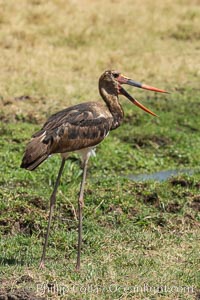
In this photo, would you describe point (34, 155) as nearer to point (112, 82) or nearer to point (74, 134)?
point (74, 134)

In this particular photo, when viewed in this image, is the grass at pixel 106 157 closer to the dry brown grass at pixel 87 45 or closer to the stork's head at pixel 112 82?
the dry brown grass at pixel 87 45

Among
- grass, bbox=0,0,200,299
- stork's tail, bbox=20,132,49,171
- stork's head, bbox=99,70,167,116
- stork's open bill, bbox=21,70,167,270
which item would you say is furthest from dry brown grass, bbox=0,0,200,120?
stork's tail, bbox=20,132,49,171

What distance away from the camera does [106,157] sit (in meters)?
9.73

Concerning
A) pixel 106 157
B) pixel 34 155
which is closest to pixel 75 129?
pixel 34 155

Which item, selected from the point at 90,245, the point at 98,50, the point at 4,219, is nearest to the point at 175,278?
the point at 90,245

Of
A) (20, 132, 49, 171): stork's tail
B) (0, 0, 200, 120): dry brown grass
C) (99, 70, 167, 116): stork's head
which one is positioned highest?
(99, 70, 167, 116): stork's head

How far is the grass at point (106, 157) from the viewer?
6078 mm

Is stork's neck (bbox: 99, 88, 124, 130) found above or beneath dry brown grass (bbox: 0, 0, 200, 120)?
above

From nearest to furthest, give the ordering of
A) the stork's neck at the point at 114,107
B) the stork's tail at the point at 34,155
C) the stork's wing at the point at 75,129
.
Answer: the stork's tail at the point at 34,155
the stork's wing at the point at 75,129
the stork's neck at the point at 114,107

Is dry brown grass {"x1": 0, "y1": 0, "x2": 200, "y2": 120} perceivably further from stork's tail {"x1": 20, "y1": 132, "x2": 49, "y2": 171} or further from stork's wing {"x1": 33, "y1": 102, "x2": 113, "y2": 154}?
stork's tail {"x1": 20, "y1": 132, "x2": 49, "y2": 171}

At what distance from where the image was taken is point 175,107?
11727 mm

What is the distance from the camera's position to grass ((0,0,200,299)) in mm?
6078

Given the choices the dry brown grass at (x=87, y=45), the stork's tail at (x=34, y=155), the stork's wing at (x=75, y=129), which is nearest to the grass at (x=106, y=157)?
the dry brown grass at (x=87, y=45)

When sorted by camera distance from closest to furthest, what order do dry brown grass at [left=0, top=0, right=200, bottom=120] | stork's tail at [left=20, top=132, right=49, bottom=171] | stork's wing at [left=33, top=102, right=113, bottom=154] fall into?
stork's tail at [left=20, top=132, right=49, bottom=171] → stork's wing at [left=33, top=102, right=113, bottom=154] → dry brown grass at [left=0, top=0, right=200, bottom=120]
